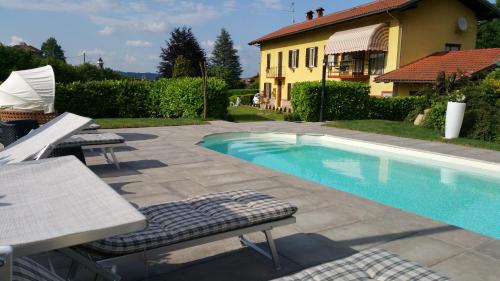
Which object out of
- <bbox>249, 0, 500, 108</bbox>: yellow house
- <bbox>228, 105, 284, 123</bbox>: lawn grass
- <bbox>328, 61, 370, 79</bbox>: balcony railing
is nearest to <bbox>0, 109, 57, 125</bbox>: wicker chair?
<bbox>228, 105, 284, 123</bbox>: lawn grass

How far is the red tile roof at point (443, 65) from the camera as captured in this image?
18031 millimetres

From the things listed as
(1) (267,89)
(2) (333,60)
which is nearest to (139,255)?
(2) (333,60)

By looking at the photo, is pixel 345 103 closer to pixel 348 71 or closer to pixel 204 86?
pixel 204 86

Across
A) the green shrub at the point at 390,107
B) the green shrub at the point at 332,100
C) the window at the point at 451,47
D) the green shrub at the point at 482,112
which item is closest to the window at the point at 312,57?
the window at the point at 451,47

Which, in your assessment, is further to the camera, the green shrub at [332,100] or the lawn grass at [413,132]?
the green shrub at [332,100]

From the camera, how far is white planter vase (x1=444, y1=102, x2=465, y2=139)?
463 inches

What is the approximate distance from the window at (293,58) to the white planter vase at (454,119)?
1839 centimetres

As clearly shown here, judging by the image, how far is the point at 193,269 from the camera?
336 centimetres

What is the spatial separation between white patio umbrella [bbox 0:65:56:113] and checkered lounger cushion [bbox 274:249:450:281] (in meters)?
8.81

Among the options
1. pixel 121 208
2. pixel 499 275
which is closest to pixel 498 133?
pixel 499 275

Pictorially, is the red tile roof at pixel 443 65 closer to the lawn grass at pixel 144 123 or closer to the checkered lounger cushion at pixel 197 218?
the lawn grass at pixel 144 123

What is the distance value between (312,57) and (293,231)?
24882 millimetres

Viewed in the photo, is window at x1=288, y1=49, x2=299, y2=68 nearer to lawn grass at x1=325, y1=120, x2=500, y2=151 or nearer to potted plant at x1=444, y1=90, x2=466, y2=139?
lawn grass at x1=325, y1=120, x2=500, y2=151

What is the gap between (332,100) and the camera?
17.8 metres
